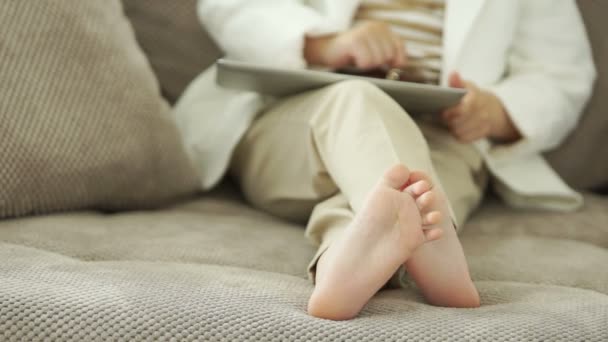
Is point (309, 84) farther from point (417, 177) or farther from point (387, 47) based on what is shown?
point (417, 177)

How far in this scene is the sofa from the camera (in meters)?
0.55

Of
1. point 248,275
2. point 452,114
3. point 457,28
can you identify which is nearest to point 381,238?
point 248,275

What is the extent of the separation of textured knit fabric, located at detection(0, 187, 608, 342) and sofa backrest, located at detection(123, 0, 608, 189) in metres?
0.21

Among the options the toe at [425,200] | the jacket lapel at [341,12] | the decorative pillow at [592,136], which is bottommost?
the decorative pillow at [592,136]

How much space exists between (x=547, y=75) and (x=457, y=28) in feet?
0.56

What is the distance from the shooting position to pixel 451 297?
66 centimetres

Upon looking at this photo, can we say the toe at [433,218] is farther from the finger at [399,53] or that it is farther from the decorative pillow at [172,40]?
the decorative pillow at [172,40]

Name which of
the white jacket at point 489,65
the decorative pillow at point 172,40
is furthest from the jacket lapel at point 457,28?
the decorative pillow at point 172,40

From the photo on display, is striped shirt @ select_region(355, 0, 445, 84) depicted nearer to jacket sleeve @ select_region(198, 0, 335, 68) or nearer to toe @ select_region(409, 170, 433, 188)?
jacket sleeve @ select_region(198, 0, 335, 68)

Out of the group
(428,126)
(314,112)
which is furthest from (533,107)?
(314,112)

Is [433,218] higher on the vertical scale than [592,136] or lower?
higher

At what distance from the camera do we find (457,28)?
109cm

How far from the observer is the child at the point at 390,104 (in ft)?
2.69

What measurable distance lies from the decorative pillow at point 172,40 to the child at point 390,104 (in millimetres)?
56
